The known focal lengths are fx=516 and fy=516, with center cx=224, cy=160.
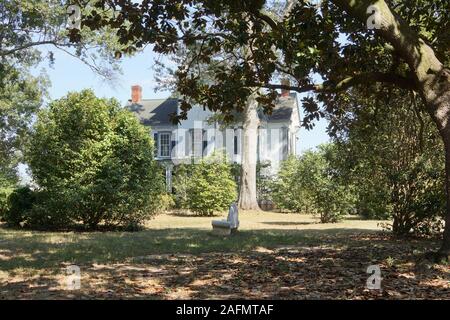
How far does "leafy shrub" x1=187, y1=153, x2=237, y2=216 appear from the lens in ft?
95.7

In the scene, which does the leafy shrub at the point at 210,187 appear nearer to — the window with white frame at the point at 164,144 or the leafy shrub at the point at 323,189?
the leafy shrub at the point at 323,189

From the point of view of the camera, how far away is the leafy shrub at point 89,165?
16.9 metres

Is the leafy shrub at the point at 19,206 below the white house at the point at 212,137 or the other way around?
below

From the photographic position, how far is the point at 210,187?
29.3 meters

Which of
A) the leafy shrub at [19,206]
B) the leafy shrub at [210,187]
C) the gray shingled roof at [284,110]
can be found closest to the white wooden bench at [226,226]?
the leafy shrub at [19,206]

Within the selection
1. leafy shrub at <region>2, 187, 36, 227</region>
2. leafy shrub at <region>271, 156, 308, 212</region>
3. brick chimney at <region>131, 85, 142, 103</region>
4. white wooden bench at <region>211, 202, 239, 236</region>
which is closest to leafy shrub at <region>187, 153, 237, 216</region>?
leafy shrub at <region>271, 156, 308, 212</region>

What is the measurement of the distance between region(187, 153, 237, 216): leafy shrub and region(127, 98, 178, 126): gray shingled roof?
45.9ft

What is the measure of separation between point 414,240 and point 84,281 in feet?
30.2

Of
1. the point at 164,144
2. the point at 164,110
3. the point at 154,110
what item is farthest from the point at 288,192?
the point at 154,110

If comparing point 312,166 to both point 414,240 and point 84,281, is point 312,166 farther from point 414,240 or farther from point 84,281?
point 84,281

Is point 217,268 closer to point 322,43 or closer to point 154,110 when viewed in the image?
point 322,43

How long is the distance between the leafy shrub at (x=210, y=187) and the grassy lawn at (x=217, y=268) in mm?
15198

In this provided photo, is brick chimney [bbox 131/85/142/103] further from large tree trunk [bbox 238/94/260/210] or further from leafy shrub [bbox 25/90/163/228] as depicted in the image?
leafy shrub [bbox 25/90/163/228]
